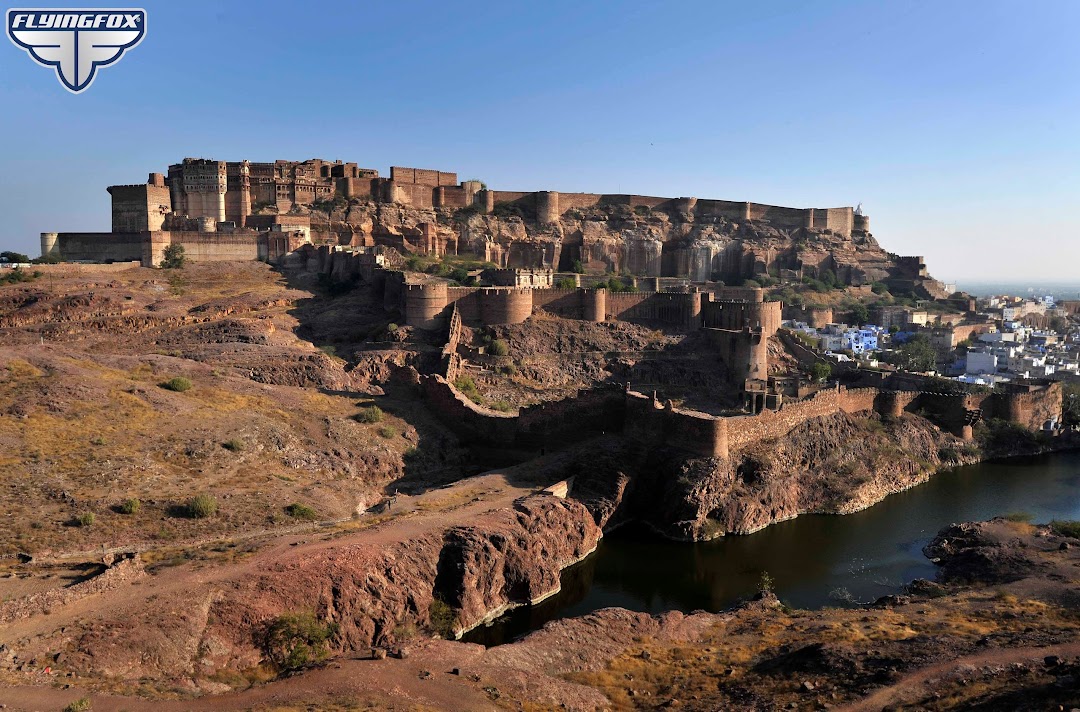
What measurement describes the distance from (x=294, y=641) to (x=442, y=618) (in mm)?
3270

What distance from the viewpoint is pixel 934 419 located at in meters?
29.0

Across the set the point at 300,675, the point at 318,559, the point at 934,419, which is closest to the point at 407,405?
the point at 318,559

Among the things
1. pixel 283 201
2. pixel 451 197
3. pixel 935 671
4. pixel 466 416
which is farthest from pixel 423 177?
pixel 935 671

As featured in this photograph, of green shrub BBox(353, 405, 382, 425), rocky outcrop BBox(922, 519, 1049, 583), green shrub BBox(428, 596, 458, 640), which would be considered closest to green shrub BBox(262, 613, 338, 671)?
green shrub BBox(428, 596, 458, 640)

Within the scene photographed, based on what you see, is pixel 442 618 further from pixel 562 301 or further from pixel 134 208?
pixel 134 208

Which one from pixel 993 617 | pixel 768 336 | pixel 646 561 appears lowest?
pixel 646 561

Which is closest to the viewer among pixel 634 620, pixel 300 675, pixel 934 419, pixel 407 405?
pixel 300 675

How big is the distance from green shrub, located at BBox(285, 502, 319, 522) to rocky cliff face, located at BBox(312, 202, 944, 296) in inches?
1076

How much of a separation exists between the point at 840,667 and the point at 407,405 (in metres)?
17.1

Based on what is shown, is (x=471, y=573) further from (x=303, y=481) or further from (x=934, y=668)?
(x=934, y=668)

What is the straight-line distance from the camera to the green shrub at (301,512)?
1717cm

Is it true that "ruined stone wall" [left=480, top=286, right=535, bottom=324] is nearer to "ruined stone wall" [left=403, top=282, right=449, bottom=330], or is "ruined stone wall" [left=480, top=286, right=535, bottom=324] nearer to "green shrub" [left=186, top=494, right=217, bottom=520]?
"ruined stone wall" [left=403, top=282, right=449, bottom=330]

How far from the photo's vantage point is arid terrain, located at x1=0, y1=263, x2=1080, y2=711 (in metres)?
11.1

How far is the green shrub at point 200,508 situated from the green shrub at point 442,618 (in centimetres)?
516
